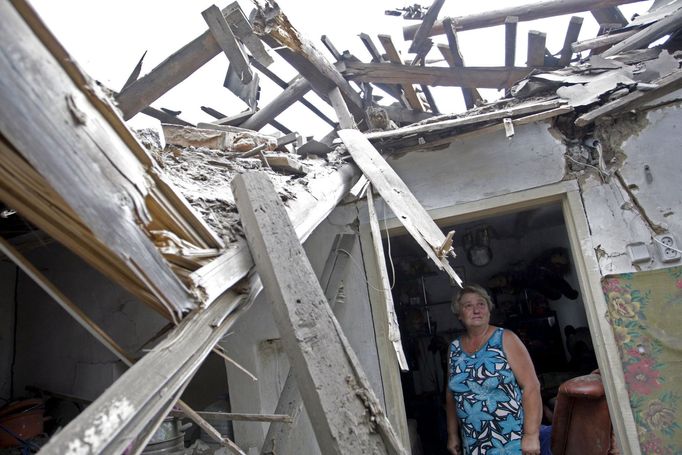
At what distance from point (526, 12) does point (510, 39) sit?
451 millimetres

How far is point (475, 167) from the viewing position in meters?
3.77


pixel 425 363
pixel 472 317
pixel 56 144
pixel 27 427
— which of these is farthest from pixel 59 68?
pixel 425 363

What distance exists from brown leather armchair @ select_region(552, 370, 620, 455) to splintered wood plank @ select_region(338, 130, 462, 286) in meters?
1.86

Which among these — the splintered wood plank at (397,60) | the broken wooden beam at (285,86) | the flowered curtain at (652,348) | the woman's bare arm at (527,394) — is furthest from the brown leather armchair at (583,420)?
the broken wooden beam at (285,86)

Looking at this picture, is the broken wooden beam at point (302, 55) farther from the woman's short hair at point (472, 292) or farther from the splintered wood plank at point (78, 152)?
the splintered wood plank at point (78, 152)

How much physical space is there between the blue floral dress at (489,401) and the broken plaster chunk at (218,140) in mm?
2117

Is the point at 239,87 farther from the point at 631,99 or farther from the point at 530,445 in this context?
the point at 530,445

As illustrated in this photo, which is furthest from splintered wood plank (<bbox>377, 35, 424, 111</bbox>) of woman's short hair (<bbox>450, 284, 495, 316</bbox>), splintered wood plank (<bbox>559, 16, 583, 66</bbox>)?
woman's short hair (<bbox>450, 284, 495, 316</bbox>)

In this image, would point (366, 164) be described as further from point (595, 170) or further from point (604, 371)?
point (604, 371)

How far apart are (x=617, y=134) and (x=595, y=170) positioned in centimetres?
29

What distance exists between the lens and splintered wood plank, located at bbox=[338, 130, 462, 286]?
223 centimetres

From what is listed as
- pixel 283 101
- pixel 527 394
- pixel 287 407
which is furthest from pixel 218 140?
pixel 527 394

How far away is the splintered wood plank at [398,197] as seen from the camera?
87.9 inches

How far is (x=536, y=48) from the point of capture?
4.15 m
